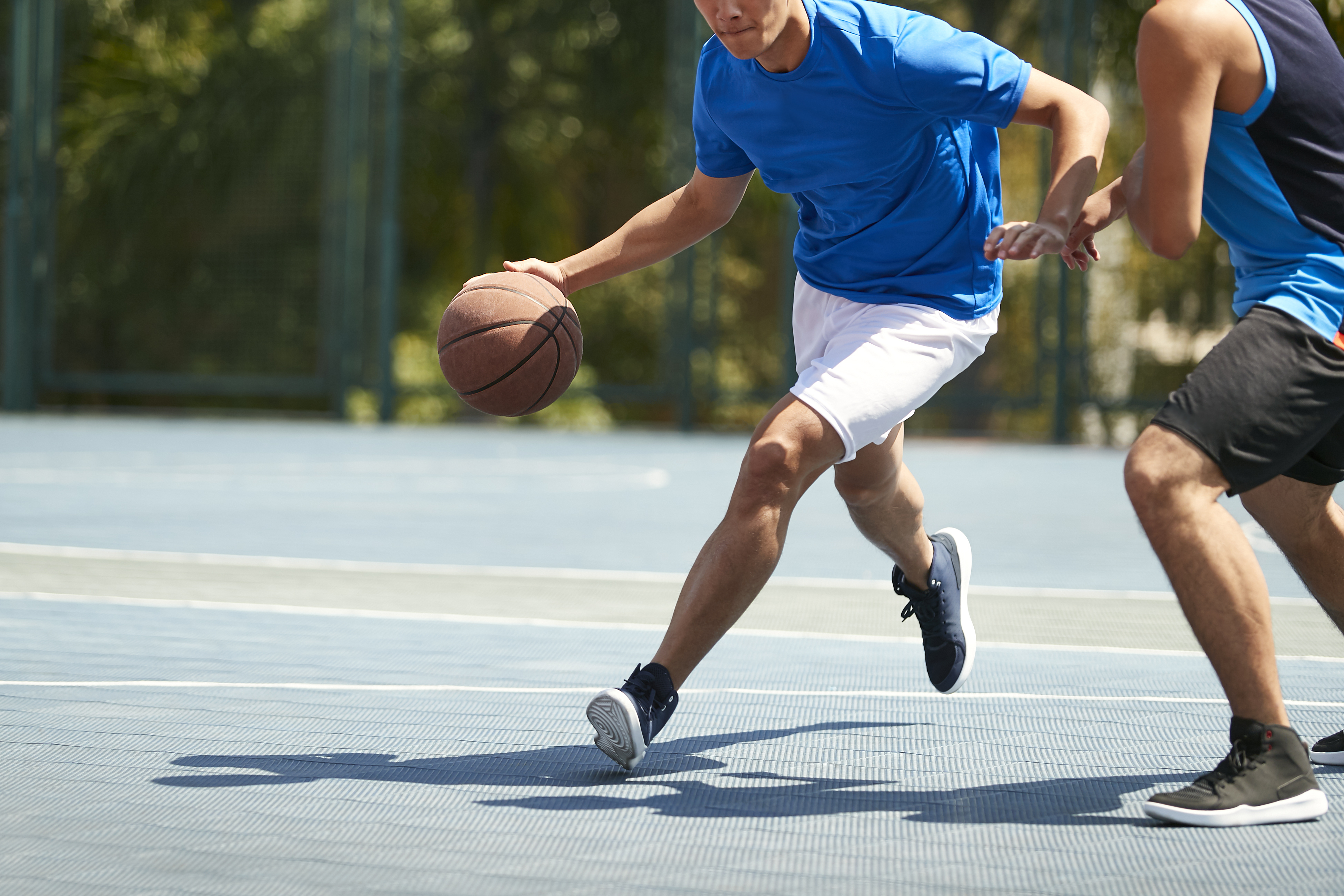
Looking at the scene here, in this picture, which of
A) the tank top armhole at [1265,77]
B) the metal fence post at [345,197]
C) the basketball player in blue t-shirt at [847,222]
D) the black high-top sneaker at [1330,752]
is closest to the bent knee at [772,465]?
the basketball player in blue t-shirt at [847,222]

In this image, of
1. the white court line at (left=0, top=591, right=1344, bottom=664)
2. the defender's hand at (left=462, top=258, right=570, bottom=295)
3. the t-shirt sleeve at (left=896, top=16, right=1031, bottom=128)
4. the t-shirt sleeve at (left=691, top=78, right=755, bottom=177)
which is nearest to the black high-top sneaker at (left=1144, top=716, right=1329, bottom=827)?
the t-shirt sleeve at (left=896, top=16, right=1031, bottom=128)

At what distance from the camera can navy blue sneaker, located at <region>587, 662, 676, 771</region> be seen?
121 inches

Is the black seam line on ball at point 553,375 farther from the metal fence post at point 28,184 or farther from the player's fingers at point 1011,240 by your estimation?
the metal fence post at point 28,184

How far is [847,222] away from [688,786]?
4.21 ft

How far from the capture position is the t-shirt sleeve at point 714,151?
11.6ft

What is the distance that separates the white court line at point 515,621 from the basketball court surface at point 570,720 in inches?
0.9

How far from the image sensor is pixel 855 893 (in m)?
2.40

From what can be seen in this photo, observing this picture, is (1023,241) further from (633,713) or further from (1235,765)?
(633,713)

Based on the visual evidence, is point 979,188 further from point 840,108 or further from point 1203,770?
point 1203,770

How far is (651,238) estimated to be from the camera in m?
3.72

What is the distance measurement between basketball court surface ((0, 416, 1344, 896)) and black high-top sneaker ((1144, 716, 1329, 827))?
1.4 inches

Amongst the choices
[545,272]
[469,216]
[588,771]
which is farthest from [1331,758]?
[469,216]

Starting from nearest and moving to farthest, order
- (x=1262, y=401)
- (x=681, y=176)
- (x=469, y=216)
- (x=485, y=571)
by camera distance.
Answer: (x=1262, y=401), (x=485, y=571), (x=681, y=176), (x=469, y=216)

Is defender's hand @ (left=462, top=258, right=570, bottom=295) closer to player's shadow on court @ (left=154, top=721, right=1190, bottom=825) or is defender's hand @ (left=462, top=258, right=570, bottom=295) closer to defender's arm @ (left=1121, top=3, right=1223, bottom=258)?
player's shadow on court @ (left=154, top=721, right=1190, bottom=825)
